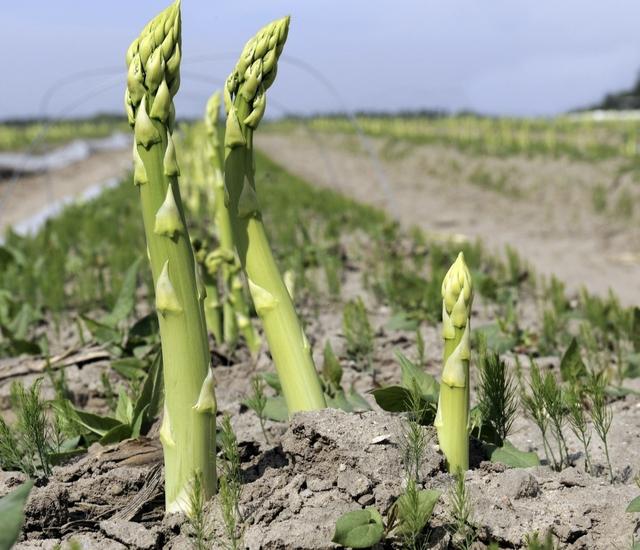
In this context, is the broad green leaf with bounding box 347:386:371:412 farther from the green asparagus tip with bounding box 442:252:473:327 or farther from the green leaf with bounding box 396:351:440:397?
the green asparagus tip with bounding box 442:252:473:327

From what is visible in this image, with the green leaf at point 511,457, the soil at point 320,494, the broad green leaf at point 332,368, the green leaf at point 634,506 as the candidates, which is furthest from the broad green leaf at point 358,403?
the green leaf at point 634,506

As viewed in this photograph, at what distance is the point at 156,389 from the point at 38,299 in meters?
2.39

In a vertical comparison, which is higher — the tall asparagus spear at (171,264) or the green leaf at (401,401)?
the tall asparagus spear at (171,264)

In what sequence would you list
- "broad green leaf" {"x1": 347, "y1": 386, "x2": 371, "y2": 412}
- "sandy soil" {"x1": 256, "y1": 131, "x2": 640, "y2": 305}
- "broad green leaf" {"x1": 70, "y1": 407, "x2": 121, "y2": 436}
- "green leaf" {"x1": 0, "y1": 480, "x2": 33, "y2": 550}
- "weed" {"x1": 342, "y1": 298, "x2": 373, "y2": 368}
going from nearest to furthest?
"green leaf" {"x1": 0, "y1": 480, "x2": 33, "y2": 550} < "broad green leaf" {"x1": 70, "y1": 407, "x2": 121, "y2": 436} < "broad green leaf" {"x1": 347, "y1": 386, "x2": 371, "y2": 412} < "weed" {"x1": 342, "y1": 298, "x2": 373, "y2": 368} < "sandy soil" {"x1": 256, "y1": 131, "x2": 640, "y2": 305}

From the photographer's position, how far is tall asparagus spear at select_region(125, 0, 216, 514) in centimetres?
168

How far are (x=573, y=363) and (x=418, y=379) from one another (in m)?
0.78

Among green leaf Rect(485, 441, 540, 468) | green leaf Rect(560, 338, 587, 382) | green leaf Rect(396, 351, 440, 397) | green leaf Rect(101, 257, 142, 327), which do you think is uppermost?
green leaf Rect(101, 257, 142, 327)

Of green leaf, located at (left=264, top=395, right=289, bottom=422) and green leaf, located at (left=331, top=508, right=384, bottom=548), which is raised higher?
green leaf, located at (left=264, top=395, right=289, bottom=422)

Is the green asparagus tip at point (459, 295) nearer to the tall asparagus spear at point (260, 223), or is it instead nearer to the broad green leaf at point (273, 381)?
the tall asparagus spear at point (260, 223)

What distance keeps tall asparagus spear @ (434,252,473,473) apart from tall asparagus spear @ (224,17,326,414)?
328mm

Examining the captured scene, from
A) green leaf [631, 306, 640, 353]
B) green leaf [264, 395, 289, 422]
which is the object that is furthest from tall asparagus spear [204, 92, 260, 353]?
green leaf [631, 306, 640, 353]

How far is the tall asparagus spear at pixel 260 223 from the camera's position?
1.87 metres

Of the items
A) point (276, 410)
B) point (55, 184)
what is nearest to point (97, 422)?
point (276, 410)

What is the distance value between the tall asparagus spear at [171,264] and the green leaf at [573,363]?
131 centimetres
